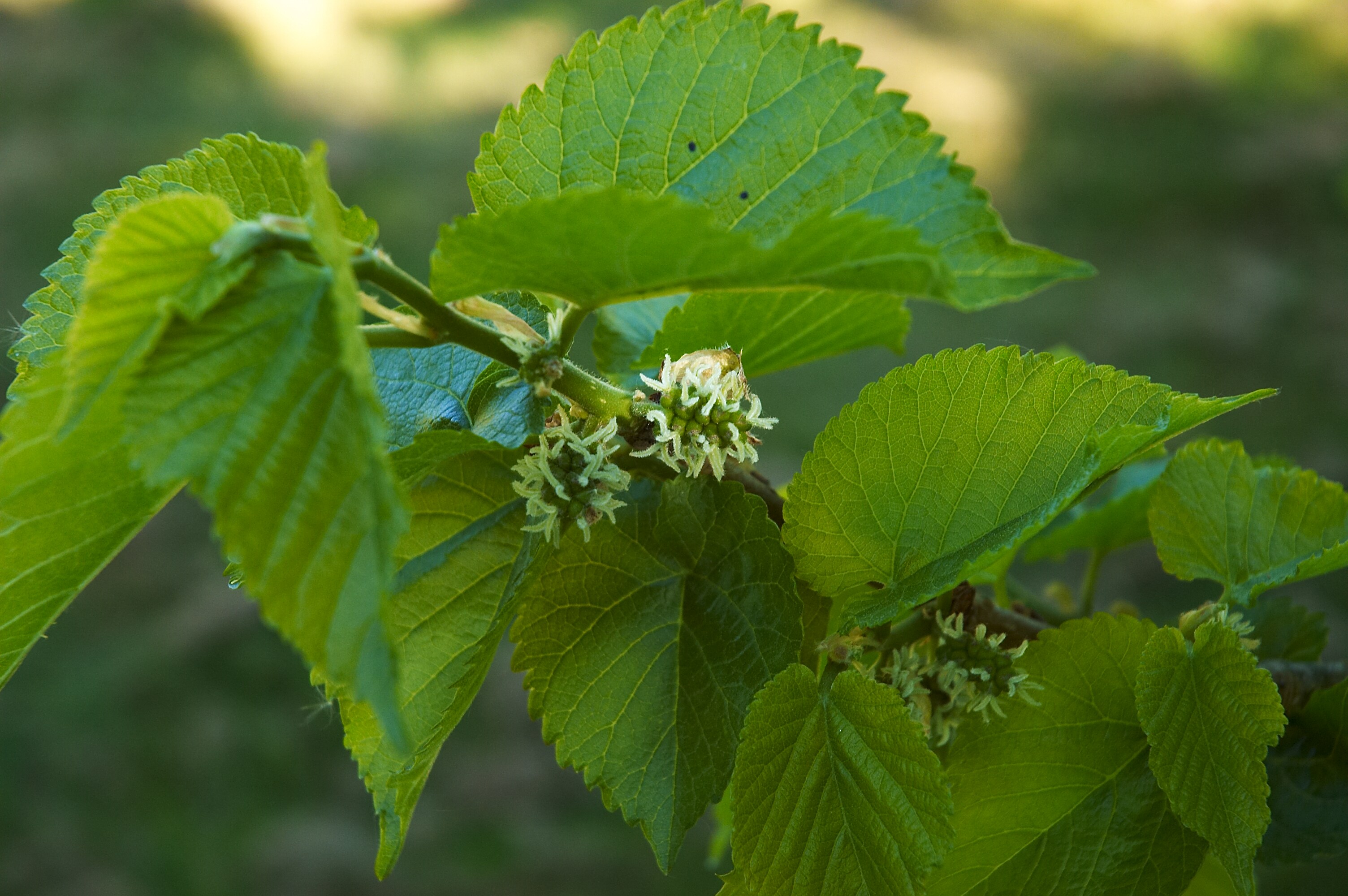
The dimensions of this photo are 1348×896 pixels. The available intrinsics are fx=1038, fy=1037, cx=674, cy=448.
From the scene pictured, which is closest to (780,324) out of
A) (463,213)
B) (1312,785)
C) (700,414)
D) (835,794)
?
(700,414)

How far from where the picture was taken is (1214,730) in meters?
0.37

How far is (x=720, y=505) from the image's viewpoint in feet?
1.25

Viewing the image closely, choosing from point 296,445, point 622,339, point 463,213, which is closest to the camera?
point 296,445

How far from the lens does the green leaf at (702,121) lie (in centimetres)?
36

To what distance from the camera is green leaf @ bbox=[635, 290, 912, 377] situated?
1.25 ft

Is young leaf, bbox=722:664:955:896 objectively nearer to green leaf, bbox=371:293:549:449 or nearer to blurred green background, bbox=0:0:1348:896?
green leaf, bbox=371:293:549:449

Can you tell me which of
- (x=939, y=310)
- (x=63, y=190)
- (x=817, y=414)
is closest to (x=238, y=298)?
(x=817, y=414)

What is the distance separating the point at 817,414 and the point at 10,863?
64.1 inches

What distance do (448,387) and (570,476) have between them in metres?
0.06

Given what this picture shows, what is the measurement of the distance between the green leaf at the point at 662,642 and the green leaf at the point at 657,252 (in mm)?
116

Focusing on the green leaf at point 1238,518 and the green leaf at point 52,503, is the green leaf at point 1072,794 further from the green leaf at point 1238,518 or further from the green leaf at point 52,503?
the green leaf at point 52,503

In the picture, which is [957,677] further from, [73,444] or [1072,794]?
[73,444]

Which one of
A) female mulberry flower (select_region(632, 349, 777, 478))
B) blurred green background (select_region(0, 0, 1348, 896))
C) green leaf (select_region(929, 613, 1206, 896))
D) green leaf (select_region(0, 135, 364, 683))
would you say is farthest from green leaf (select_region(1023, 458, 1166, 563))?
blurred green background (select_region(0, 0, 1348, 896))

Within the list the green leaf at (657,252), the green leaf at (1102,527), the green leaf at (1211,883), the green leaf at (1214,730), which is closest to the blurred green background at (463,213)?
the green leaf at (1102,527)
